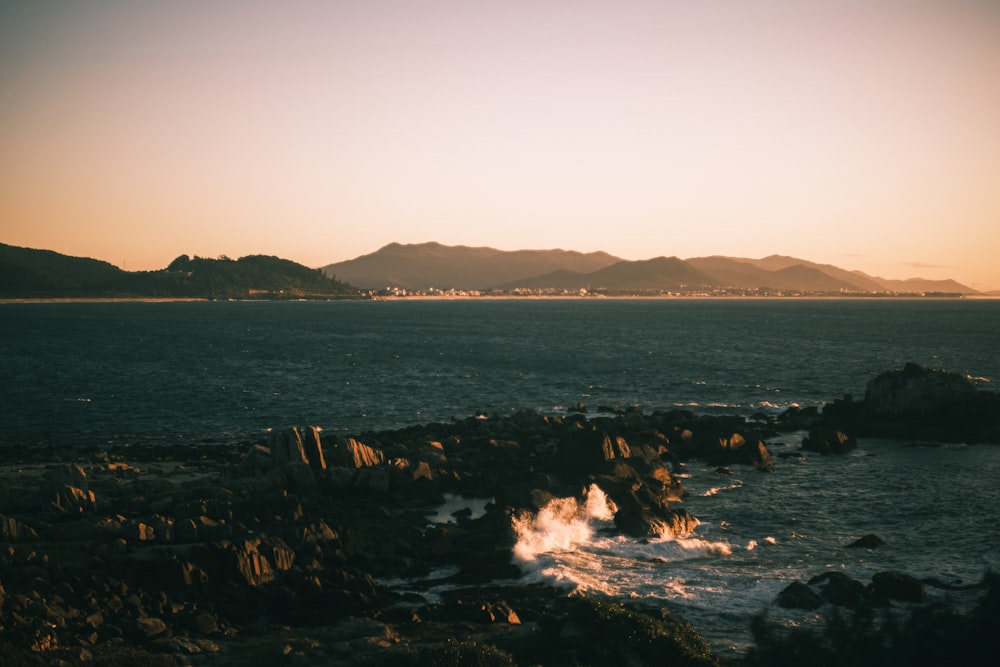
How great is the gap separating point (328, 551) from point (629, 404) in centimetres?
4454

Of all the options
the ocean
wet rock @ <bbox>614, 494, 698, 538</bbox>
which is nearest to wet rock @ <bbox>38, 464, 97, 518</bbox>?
the ocean

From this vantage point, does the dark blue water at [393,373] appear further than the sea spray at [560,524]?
Yes

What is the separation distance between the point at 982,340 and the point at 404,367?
332 feet

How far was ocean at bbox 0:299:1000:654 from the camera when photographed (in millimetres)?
28656

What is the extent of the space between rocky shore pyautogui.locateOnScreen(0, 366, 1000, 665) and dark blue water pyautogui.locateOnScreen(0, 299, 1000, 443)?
1432 cm

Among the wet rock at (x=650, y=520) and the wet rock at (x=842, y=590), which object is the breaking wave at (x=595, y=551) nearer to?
the wet rock at (x=650, y=520)

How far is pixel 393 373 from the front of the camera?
92375 millimetres

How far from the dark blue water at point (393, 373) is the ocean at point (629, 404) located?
0.38 metres

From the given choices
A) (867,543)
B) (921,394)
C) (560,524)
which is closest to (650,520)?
(560,524)

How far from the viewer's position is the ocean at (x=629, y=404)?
2866 cm

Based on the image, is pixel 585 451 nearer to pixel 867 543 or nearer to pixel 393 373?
pixel 867 543

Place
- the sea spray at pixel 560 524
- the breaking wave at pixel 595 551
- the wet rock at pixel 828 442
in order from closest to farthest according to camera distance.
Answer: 1. the breaking wave at pixel 595 551
2. the sea spray at pixel 560 524
3. the wet rock at pixel 828 442

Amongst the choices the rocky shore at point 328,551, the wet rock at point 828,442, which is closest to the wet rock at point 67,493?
the rocky shore at point 328,551

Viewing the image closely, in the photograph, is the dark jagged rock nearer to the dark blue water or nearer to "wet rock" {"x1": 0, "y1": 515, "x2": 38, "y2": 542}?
the dark blue water
